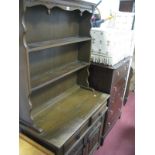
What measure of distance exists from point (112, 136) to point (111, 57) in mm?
1218

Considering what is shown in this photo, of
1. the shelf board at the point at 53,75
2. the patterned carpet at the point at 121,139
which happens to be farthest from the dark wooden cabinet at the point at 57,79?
the patterned carpet at the point at 121,139

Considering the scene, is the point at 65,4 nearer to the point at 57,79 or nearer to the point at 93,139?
the point at 57,79

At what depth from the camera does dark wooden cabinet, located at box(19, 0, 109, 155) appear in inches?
48.0

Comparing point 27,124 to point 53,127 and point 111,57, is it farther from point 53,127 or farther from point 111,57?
point 111,57

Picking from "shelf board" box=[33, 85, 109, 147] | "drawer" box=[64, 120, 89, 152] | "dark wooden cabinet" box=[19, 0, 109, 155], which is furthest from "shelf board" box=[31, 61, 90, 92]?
"drawer" box=[64, 120, 89, 152]

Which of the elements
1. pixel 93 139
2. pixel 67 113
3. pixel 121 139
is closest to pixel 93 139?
pixel 93 139

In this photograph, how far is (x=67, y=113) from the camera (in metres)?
1.56

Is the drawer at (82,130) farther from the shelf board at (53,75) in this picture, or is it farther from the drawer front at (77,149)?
the shelf board at (53,75)

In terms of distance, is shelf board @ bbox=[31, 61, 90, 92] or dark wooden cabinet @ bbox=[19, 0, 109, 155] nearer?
dark wooden cabinet @ bbox=[19, 0, 109, 155]

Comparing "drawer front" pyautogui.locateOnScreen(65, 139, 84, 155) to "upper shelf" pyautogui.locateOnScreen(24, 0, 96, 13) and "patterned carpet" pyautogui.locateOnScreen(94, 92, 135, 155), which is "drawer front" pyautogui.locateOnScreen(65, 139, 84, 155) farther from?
"upper shelf" pyautogui.locateOnScreen(24, 0, 96, 13)

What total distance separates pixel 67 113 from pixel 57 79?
13.3 inches
